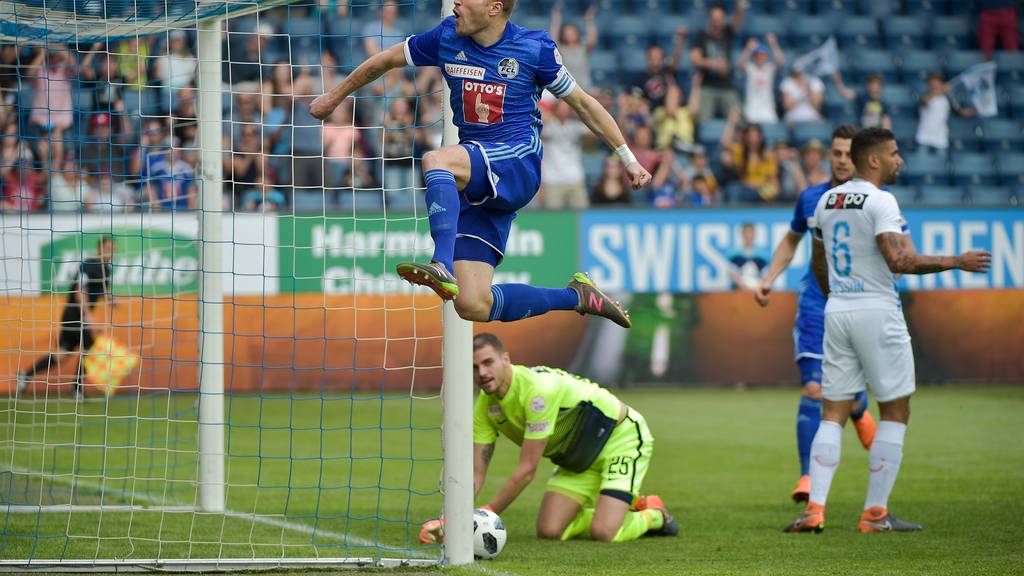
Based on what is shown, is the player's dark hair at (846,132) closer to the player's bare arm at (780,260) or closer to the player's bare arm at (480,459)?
the player's bare arm at (780,260)

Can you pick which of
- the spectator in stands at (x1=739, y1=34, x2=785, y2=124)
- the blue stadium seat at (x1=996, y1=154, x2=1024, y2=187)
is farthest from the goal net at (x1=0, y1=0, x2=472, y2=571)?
the blue stadium seat at (x1=996, y1=154, x2=1024, y2=187)

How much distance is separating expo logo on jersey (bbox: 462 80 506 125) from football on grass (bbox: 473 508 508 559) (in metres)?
2.08

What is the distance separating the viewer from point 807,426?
28.3 feet

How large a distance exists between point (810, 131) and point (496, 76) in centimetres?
1348

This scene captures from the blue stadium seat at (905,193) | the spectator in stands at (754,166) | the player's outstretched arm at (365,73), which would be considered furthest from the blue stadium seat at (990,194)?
the player's outstretched arm at (365,73)

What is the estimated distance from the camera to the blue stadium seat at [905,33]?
20.0 metres

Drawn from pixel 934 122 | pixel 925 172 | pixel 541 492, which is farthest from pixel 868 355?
pixel 934 122

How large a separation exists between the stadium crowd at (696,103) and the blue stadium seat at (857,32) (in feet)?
0.10

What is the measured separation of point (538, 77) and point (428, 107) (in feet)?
36.1

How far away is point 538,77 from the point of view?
5.66 m

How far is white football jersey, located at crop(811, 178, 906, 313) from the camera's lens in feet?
23.5

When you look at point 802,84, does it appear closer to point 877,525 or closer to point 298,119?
point 298,119

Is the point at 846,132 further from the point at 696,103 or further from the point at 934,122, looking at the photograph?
the point at 934,122

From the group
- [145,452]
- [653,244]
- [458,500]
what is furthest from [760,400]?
[458,500]
